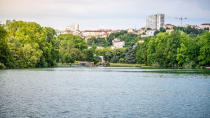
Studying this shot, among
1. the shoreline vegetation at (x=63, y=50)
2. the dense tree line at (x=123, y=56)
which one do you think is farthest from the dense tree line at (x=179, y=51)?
the dense tree line at (x=123, y=56)

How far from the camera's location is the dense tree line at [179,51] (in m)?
87.7

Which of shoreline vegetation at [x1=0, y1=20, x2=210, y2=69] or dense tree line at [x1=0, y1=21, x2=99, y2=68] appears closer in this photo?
dense tree line at [x1=0, y1=21, x2=99, y2=68]

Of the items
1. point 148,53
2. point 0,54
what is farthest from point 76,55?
point 0,54

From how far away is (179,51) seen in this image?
9331cm

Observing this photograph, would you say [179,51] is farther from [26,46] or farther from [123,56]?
[123,56]

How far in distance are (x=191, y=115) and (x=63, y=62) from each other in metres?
98.9

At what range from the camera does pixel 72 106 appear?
1959cm

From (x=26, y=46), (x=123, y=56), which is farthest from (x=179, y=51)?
(x=123, y=56)

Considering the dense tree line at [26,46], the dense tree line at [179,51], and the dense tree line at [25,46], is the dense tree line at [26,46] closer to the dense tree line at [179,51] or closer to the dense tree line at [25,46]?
the dense tree line at [25,46]

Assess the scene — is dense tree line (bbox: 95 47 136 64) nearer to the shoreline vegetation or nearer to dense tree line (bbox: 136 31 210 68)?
the shoreline vegetation

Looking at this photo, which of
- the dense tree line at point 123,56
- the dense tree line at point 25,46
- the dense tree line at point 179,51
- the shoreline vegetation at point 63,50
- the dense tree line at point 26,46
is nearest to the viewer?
the dense tree line at point 25,46

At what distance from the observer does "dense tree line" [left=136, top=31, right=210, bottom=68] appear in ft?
288

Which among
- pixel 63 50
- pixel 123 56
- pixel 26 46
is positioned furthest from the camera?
pixel 123 56

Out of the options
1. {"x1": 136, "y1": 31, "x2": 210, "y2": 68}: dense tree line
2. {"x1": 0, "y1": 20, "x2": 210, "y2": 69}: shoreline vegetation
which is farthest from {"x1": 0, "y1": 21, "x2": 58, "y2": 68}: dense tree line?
{"x1": 136, "y1": 31, "x2": 210, "y2": 68}: dense tree line
